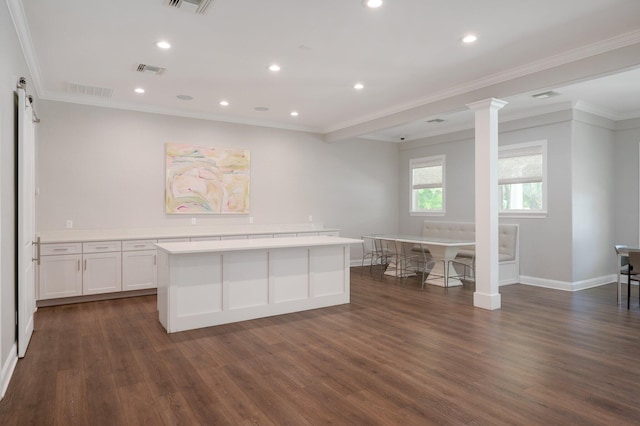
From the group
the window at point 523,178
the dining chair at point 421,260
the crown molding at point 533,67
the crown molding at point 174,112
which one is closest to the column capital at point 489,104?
the crown molding at point 533,67

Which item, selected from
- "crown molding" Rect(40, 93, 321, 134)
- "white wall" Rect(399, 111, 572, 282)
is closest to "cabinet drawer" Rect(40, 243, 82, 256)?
"crown molding" Rect(40, 93, 321, 134)

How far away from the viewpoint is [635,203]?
675 cm

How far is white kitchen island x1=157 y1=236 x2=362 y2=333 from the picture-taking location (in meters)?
4.19

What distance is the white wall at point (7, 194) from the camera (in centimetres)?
281

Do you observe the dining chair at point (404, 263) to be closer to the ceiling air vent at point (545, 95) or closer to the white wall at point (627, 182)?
the ceiling air vent at point (545, 95)

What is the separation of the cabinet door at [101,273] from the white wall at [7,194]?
6.96 ft

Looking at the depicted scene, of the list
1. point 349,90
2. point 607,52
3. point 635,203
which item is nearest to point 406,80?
point 349,90

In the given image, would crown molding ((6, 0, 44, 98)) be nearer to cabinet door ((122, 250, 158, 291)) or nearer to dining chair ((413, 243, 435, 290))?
cabinet door ((122, 250, 158, 291))

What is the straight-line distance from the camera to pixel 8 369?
2957 mm

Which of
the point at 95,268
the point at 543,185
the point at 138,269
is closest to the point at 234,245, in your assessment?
the point at 138,269

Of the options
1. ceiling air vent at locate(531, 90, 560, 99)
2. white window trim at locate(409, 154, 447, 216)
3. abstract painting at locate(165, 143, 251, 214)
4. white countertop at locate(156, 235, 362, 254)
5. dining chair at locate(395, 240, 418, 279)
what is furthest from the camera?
white window trim at locate(409, 154, 447, 216)

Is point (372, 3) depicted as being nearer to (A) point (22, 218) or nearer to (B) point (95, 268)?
(A) point (22, 218)

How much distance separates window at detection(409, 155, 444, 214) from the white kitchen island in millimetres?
4163

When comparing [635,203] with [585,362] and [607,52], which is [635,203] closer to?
[607,52]
